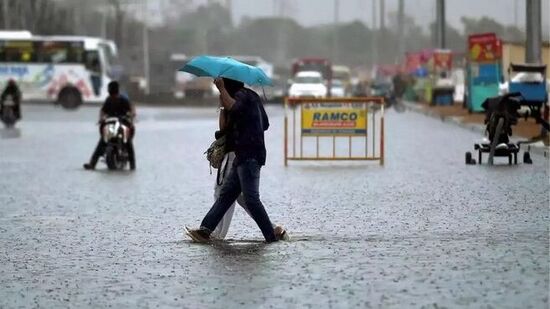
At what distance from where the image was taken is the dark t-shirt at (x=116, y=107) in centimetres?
2366

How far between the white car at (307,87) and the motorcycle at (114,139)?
133ft

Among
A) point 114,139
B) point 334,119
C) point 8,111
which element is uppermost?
point 334,119

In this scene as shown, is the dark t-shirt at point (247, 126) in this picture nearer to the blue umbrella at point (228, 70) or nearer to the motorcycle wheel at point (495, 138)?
the blue umbrella at point (228, 70)

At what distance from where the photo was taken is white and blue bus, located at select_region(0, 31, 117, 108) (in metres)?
66.2

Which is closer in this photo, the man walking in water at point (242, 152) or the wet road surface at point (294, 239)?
the wet road surface at point (294, 239)

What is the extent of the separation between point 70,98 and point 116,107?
42916 mm

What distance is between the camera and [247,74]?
12.2m

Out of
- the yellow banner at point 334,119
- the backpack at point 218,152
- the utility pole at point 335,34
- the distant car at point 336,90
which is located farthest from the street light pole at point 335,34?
the backpack at point 218,152

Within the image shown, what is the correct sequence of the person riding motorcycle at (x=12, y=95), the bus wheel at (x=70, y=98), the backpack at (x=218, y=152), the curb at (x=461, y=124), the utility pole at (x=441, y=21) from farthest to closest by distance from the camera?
1. the utility pole at (x=441, y=21)
2. the bus wheel at (x=70, y=98)
3. the person riding motorcycle at (x=12, y=95)
4. the curb at (x=461, y=124)
5. the backpack at (x=218, y=152)

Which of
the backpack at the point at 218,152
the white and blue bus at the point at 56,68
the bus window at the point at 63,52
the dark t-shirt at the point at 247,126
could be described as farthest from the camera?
the bus window at the point at 63,52

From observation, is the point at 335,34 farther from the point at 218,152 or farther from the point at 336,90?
the point at 218,152

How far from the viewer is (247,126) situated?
40.4ft

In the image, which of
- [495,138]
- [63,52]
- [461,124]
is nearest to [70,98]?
[63,52]

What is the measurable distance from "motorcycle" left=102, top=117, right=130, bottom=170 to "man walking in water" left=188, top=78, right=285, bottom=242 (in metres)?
11.1
